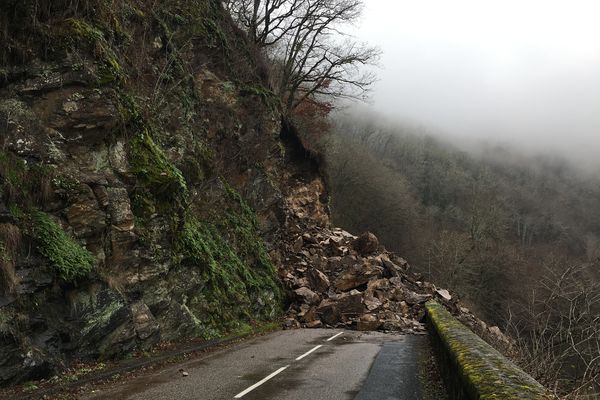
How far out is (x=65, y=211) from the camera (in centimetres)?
1029

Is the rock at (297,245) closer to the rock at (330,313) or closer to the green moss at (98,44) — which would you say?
the rock at (330,313)

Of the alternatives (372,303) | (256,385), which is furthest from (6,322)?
(372,303)

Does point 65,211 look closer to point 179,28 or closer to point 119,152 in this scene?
point 119,152

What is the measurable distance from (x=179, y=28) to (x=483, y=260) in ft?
146

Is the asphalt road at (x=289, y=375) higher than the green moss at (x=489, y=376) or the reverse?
the reverse

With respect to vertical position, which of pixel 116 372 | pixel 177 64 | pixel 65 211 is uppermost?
pixel 177 64

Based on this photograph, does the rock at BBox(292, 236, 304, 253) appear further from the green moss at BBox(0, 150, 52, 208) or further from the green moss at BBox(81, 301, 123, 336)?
the green moss at BBox(0, 150, 52, 208)

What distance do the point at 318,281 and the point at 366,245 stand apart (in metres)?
5.33

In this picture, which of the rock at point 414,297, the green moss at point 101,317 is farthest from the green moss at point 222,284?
the rock at point 414,297

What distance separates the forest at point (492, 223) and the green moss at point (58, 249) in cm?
868

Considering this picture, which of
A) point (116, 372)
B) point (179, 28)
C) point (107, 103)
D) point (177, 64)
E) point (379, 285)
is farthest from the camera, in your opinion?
point (379, 285)

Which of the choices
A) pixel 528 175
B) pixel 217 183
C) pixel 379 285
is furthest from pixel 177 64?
pixel 528 175

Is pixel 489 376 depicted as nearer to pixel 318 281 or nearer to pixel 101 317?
pixel 101 317

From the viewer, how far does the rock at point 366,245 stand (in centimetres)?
3039
